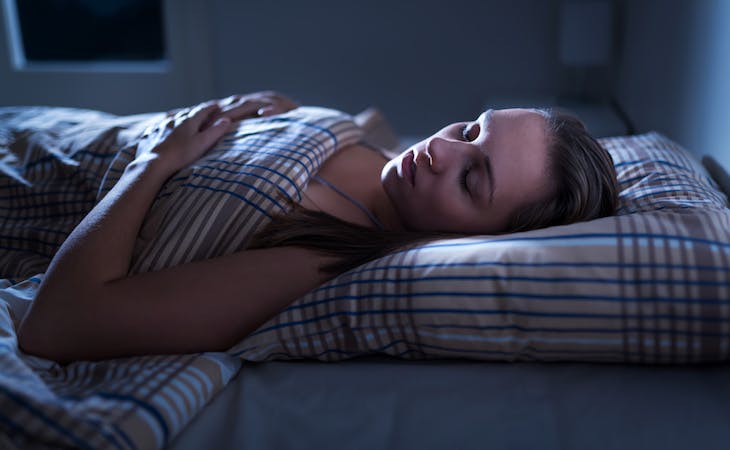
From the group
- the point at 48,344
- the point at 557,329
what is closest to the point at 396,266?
the point at 557,329

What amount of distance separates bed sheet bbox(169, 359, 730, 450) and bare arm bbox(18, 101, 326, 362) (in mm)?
87

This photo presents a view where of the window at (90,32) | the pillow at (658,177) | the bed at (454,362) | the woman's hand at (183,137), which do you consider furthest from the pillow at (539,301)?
the window at (90,32)

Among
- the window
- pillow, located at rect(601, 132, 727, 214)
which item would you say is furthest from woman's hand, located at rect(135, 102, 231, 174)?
the window

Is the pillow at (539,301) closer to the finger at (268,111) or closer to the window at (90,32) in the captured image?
the finger at (268,111)

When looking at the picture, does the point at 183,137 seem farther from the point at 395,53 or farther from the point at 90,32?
the point at 90,32

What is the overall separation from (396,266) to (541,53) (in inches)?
90.5

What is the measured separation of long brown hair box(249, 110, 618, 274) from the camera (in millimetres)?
942

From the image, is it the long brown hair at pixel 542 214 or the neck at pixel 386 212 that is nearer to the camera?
the long brown hair at pixel 542 214

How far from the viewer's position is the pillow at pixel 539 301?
76cm

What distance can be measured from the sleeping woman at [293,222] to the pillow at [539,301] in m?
0.07

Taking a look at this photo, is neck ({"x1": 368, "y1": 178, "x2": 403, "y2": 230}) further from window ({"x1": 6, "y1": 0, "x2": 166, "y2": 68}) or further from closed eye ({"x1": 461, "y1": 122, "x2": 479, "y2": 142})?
window ({"x1": 6, "y1": 0, "x2": 166, "y2": 68})

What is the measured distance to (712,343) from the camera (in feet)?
2.48

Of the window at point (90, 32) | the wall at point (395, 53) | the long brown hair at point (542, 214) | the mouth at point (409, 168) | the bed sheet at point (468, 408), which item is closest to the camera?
the bed sheet at point (468, 408)

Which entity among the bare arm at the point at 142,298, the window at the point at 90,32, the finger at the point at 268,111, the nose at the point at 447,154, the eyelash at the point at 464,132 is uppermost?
the window at the point at 90,32
